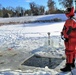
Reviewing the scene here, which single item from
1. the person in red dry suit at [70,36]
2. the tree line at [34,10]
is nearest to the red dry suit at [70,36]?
the person in red dry suit at [70,36]

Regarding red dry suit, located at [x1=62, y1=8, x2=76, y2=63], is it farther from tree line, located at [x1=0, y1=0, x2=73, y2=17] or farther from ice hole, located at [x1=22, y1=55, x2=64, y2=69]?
tree line, located at [x1=0, y1=0, x2=73, y2=17]

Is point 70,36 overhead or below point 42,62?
overhead

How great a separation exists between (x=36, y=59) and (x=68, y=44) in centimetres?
214

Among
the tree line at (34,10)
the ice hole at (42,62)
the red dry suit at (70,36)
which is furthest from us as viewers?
the tree line at (34,10)

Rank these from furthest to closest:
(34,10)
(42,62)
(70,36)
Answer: (34,10) < (42,62) < (70,36)

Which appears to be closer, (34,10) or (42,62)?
(42,62)

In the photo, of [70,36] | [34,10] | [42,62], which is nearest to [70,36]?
[70,36]

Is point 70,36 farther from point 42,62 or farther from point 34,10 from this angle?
point 34,10

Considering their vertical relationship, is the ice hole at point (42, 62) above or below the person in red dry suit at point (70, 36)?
below

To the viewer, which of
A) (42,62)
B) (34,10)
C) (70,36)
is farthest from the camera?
(34,10)

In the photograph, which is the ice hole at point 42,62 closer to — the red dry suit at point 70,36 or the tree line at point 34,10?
the red dry suit at point 70,36

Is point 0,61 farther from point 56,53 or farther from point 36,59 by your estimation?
point 56,53

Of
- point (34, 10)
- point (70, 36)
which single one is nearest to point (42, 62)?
point (70, 36)

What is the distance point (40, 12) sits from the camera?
161ft
